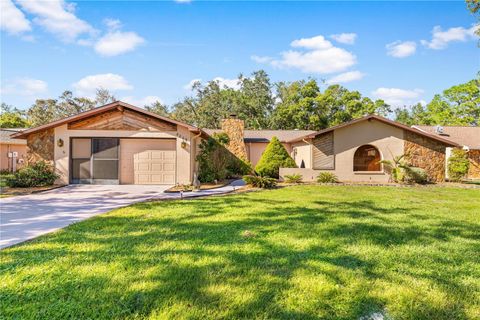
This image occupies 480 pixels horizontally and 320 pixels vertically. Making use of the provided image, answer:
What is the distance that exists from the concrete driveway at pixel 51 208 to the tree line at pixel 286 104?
26015mm

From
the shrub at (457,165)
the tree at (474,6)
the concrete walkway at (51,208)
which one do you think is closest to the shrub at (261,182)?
the concrete walkway at (51,208)

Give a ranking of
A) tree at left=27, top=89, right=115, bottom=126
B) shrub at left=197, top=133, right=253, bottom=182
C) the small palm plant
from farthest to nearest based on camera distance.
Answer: tree at left=27, top=89, right=115, bottom=126 → the small palm plant → shrub at left=197, top=133, right=253, bottom=182

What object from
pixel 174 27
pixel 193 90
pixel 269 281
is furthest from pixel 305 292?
pixel 193 90

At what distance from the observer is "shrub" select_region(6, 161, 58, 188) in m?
11.4

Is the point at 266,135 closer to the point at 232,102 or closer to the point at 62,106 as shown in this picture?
the point at 232,102

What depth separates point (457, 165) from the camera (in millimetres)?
16812

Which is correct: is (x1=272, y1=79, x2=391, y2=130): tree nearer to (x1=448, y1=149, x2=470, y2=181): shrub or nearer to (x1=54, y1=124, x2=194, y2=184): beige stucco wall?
(x1=448, y1=149, x2=470, y2=181): shrub

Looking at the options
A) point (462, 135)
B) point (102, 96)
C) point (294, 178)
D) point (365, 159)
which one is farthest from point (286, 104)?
point (102, 96)

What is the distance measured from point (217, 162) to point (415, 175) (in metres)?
11.3

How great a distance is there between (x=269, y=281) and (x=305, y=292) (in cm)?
43

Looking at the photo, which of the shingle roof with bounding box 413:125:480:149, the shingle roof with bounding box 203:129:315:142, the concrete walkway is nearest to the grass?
the concrete walkway

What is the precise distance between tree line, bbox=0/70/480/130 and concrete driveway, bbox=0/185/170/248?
26.0 m

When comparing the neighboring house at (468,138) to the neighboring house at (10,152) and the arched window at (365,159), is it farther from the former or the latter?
the neighboring house at (10,152)

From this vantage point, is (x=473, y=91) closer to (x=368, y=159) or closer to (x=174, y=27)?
(x=368, y=159)
